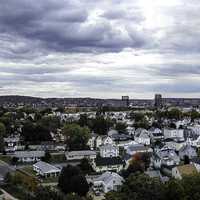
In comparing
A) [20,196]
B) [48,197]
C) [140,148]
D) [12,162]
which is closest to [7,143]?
[12,162]

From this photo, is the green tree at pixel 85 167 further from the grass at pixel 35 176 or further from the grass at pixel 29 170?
the grass at pixel 29 170

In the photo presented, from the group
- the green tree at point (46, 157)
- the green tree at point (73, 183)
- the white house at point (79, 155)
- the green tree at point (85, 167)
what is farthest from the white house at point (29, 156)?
the green tree at point (73, 183)

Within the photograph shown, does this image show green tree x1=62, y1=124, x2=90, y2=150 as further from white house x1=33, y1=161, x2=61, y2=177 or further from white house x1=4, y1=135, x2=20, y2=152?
white house x1=33, y1=161, x2=61, y2=177

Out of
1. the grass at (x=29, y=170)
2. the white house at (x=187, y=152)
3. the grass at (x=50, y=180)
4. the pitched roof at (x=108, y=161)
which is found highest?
the white house at (x=187, y=152)

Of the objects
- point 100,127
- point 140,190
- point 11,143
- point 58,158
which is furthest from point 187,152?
point 140,190

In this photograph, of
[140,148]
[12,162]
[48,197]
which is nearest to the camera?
[48,197]

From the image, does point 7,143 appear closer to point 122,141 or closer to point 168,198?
point 122,141

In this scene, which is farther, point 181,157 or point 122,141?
point 122,141

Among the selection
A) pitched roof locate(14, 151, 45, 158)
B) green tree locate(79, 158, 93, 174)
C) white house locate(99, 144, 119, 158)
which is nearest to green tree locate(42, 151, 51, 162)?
pitched roof locate(14, 151, 45, 158)

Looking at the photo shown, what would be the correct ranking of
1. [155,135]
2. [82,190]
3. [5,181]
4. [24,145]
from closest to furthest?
[82,190] → [5,181] → [24,145] → [155,135]
